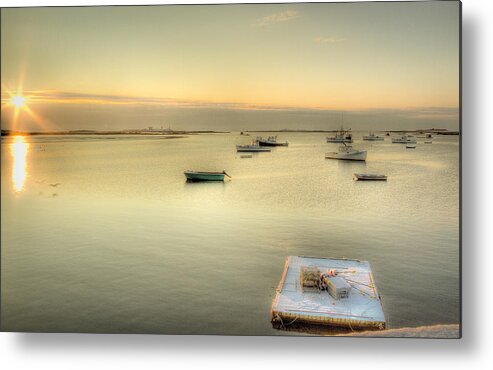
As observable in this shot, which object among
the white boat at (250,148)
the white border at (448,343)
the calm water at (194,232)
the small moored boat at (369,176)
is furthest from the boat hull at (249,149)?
the white border at (448,343)

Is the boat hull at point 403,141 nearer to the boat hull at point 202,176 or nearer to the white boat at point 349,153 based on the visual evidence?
Answer: the white boat at point 349,153

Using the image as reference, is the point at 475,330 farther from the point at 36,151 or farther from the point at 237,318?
the point at 36,151

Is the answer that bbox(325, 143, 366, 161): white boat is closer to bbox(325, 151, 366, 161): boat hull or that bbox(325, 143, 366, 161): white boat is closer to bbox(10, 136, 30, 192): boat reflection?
bbox(325, 151, 366, 161): boat hull

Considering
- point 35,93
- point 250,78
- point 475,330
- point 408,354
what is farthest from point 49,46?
point 475,330

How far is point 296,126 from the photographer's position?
15.6 ft

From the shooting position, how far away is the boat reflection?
13.3ft

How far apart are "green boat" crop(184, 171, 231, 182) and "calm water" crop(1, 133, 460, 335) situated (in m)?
0.15

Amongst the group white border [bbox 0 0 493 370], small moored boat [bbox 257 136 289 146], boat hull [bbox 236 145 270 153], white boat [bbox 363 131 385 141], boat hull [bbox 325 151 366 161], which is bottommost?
white border [bbox 0 0 493 370]

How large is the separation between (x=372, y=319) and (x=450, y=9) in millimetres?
2762

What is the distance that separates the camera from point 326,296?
3951mm

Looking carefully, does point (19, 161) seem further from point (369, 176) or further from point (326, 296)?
point (369, 176)

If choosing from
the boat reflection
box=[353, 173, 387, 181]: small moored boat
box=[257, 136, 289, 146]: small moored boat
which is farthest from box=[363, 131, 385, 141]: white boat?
the boat reflection

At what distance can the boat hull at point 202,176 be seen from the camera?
206 inches

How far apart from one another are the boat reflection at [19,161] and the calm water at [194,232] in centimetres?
1
